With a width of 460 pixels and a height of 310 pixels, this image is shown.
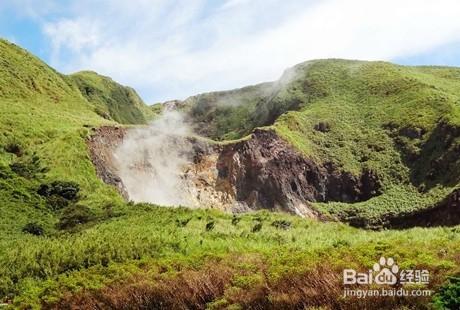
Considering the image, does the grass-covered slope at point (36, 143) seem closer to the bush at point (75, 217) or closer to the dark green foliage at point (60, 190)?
the dark green foliage at point (60, 190)

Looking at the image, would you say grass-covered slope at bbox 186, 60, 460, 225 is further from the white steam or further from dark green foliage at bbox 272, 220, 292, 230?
dark green foliage at bbox 272, 220, 292, 230

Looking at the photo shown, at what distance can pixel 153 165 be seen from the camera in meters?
84.0

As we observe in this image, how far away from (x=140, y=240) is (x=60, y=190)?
29.0m

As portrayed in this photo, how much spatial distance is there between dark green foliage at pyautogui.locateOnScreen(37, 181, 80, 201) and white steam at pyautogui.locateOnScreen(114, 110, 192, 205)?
20104mm

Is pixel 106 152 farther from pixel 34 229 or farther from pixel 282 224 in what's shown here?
pixel 282 224

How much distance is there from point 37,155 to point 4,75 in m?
36.3

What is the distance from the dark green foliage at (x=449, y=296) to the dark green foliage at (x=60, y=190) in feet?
155

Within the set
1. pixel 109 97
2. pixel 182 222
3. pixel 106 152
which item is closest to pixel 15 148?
pixel 106 152

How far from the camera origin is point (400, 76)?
13162 centimetres

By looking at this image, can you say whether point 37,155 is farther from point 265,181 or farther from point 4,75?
point 265,181

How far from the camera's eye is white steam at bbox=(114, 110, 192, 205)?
7875 cm

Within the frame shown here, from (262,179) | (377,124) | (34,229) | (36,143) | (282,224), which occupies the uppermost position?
(36,143)

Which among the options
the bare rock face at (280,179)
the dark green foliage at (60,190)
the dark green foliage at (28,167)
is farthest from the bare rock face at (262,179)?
the dark green foliage at (60,190)

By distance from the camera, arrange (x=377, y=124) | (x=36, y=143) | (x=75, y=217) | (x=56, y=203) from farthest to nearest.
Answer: (x=377, y=124)
(x=36, y=143)
(x=56, y=203)
(x=75, y=217)
